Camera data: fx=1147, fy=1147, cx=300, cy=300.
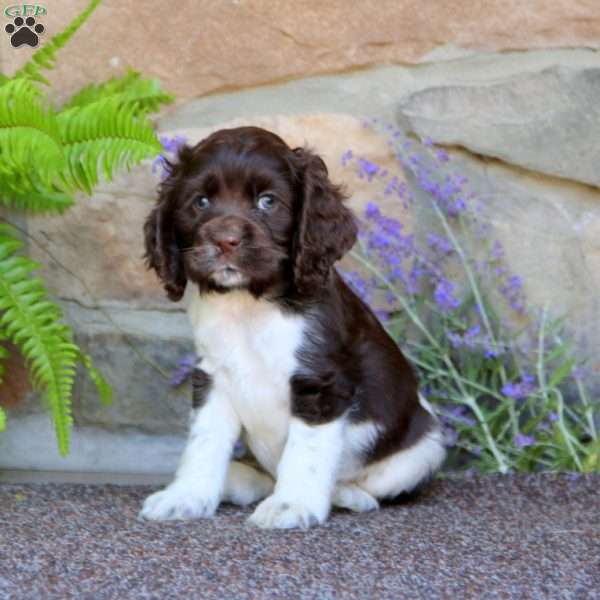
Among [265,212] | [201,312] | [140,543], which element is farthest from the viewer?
[201,312]

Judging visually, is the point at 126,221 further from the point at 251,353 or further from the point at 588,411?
the point at 588,411

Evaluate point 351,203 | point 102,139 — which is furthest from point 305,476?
point 351,203

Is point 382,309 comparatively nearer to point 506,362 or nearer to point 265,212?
point 506,362

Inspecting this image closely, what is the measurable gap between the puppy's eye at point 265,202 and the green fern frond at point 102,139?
401 millimetres

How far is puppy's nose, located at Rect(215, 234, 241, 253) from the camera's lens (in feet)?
10.3

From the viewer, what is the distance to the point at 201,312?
3545mm

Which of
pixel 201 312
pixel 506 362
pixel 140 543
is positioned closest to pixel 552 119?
pixel 506 362

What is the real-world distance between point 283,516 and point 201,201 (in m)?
0.94

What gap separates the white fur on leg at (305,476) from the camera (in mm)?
3256

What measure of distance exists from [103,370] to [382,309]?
109 cm

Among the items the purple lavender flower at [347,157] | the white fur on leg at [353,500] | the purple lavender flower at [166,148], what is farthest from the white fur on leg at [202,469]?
the purple lavender flower at [347,157]

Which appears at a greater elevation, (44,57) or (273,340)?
(44,57)

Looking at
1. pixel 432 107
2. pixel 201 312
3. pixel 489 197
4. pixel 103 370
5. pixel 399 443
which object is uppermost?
pixel 432 107

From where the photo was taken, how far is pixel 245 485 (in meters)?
3.71
